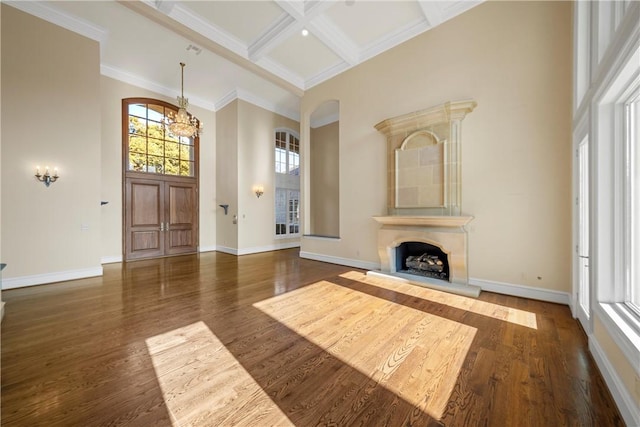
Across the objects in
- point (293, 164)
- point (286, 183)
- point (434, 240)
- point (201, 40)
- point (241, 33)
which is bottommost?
point (434, 240)

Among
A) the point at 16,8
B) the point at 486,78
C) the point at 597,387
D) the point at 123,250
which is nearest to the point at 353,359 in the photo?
the point at 597,387

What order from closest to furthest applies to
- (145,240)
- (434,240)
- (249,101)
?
(434,240), (145,240), (249,101)

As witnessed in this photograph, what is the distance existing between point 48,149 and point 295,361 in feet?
17.5

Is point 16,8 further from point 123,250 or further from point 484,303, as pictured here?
point 484,303

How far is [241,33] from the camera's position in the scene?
462 centimetres

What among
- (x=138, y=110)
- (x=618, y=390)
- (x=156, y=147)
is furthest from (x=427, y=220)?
(x=138, y=110)

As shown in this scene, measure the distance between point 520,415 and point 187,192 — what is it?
7799 millimetres

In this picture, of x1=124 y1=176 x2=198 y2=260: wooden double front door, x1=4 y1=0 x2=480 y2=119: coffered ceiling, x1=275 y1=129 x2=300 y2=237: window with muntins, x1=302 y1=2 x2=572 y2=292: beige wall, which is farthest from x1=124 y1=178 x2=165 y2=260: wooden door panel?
x1=302 y1=2 x2=572 y2=292: beige wall

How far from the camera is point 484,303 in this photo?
3.13 metres

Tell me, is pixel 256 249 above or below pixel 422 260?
below

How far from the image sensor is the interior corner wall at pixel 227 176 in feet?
22.7

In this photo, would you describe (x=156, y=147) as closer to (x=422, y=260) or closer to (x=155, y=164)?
(x=155, y=164)

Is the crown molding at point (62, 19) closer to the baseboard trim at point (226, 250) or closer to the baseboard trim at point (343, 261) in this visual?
the baseboard trim at point (226, 250)

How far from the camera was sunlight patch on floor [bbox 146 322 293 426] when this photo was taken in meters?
1.38
